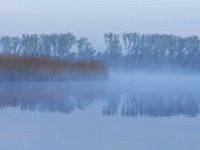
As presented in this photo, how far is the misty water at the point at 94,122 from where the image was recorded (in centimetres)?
545

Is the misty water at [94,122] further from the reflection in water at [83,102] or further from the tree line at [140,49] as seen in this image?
the tree line at [140,49]

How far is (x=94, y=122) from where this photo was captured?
6.92 meters

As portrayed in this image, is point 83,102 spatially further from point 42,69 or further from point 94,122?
point 42,69

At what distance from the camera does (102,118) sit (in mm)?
7379

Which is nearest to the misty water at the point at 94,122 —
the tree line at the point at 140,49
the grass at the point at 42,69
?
the grass at the point at 42,69

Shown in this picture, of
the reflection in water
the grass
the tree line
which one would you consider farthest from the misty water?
the tree line

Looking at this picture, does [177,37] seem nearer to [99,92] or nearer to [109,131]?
[99,92]

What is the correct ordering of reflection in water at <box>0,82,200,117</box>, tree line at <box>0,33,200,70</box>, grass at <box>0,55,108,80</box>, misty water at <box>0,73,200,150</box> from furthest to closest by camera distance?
tree line at <box>0,33,200,70</box>, grass at <box>0,55,108,80</box>, reflection in water at <box>0,82,200,117</box>, misty water at <box>0,73,200,150</box>

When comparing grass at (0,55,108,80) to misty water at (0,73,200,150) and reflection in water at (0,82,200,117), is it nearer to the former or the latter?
reflection in water at (0,82,200,117)

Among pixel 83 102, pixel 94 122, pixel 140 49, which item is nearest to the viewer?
pixel 94 122

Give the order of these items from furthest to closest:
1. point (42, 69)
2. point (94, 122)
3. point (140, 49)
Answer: point (140, 49), point (42, 69), point (94, 122)

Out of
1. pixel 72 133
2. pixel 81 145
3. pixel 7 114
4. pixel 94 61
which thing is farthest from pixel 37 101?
Result: pixel 94 61

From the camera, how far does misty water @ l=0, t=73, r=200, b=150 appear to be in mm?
5445

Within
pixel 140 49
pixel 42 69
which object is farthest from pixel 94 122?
pixel 140 49
